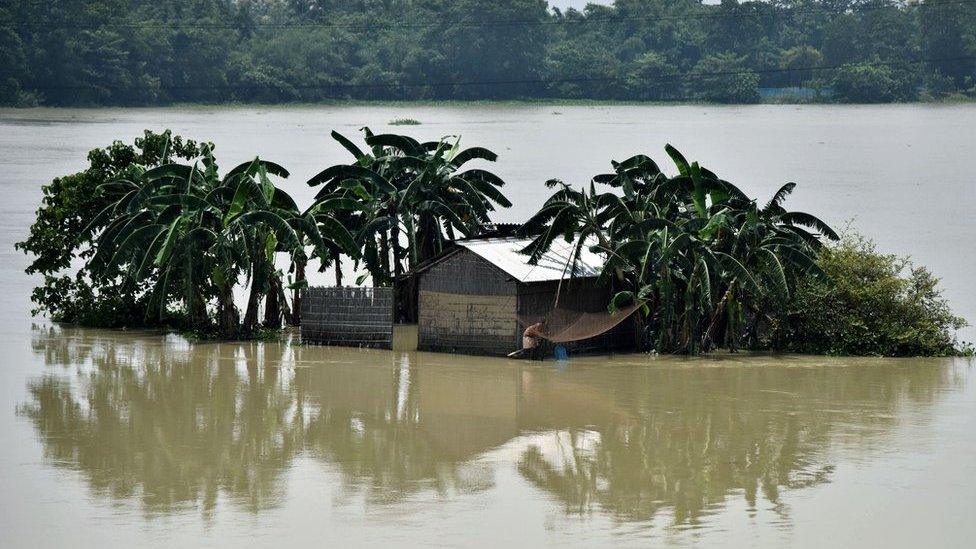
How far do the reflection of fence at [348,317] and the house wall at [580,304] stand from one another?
2246 millimetres

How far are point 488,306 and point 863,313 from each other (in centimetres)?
566

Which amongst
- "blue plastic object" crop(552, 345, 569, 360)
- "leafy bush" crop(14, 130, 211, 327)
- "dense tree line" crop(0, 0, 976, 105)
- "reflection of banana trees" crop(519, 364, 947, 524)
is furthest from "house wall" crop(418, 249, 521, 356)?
"dense tree line" crop(0, 0, 976, 105)

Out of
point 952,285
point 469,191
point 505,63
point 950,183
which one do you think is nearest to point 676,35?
point 505,63

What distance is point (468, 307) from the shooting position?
22.3 m

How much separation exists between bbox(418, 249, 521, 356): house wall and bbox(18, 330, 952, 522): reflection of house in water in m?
0.42

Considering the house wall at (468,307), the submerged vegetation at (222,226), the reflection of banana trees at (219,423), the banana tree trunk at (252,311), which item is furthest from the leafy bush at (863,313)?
the banana tree trunk at (252,311)

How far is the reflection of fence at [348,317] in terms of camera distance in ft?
76.0

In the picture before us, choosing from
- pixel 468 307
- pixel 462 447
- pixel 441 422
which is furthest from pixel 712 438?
pixel 468 307

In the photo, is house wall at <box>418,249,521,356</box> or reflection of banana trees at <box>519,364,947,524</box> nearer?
reflection of banana trees at <box>519,364,947,524</box>

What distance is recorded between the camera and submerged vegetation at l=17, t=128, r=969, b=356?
22.3m

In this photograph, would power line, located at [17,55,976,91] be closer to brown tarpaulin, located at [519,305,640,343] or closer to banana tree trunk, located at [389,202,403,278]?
banana tree trunk, located at [389,202,403,278]

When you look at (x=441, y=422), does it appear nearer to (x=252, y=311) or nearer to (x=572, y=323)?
(x=572, y=323)

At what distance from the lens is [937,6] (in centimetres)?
11944

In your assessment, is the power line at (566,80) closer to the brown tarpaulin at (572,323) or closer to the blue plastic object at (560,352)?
the blue plastic object at (560,352)
